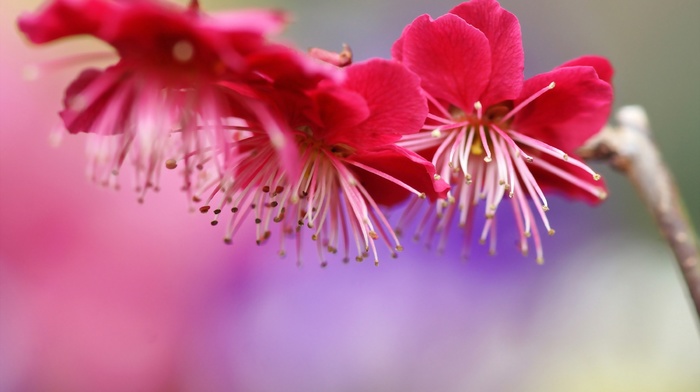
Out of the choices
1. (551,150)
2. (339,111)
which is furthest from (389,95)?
(551,150)

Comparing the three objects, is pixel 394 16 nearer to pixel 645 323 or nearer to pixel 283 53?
pixel 645 323

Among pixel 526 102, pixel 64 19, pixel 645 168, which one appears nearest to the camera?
pixel 64 19

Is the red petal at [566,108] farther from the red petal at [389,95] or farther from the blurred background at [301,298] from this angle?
the blurred background at [301,298]

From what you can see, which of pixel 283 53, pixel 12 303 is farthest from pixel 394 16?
pixel 283 53

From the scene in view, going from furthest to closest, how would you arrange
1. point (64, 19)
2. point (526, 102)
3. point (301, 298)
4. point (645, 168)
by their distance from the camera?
point (301, 298) → point (645, 168) → point (526, 102) → point (64, 19)

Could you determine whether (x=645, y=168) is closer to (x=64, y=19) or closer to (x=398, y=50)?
(x=398, y=50)

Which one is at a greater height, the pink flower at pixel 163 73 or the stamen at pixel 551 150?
the stamen at pixel 551 150

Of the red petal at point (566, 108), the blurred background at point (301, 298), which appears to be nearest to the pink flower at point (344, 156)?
the red petal at point (566, 108)
